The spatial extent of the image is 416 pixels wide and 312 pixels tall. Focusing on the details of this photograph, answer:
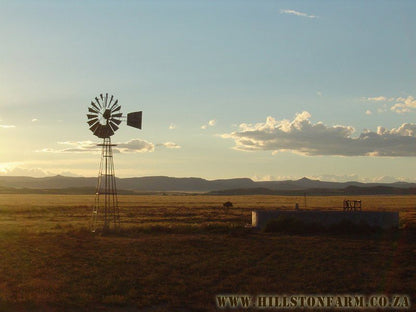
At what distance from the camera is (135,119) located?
33.6 meters

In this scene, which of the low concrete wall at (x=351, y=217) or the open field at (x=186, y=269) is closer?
the open field at (x=186, y=269)

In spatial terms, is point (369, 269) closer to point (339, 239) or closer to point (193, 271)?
point (193, 271)

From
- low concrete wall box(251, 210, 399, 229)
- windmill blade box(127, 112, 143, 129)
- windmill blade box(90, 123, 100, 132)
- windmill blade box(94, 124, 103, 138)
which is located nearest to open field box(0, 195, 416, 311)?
low concrete wall box(251, 210, 399, 229)

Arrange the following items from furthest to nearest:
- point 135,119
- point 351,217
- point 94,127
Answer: point 94,127 → point 135,119 → point 351,217

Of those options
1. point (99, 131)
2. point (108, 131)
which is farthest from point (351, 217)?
point (99, 131)

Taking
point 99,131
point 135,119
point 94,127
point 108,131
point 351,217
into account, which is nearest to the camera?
point 351,217

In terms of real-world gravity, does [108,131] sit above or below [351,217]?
above

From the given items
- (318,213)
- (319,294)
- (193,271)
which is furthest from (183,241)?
(319,294)

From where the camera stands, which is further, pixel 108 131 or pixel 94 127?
pixel 94 127

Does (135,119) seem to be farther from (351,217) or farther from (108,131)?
(351,217)

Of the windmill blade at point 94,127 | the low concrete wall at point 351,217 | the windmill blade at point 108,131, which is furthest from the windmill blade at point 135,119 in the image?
the low concrete wall at point 351,217

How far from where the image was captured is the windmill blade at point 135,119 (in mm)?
33416

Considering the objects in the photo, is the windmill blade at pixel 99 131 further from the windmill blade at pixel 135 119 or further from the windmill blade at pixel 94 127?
the windmill blade at pixel 135 119

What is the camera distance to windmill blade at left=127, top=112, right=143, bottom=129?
110 feet
